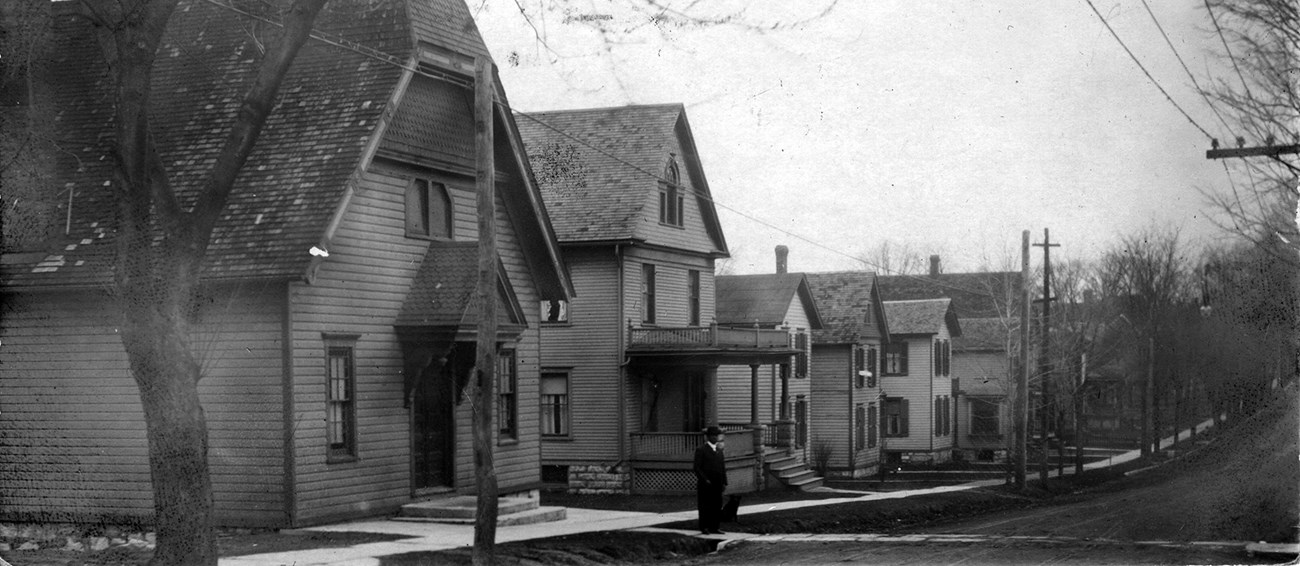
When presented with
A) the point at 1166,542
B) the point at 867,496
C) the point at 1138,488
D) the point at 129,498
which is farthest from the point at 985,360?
the point at 129,498

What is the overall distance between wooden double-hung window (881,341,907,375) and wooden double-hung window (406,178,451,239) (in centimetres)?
3973

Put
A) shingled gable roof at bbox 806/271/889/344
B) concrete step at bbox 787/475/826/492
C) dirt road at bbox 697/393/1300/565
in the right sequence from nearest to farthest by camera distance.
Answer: dirt road at bbox 697/393/1300/565
concrete step at bbox 787/475/826/492
shingled gable roof at bbox 806/271/889/344

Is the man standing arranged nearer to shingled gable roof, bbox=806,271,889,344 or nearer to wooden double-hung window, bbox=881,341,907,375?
shingled gable roof, bbox=806,271,889,344

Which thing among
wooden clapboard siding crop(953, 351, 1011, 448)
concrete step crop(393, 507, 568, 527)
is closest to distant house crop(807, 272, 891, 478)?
wooden clapboard siding crop(953, 351, 1011, 448)

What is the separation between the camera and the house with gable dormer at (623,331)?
37.5 metres

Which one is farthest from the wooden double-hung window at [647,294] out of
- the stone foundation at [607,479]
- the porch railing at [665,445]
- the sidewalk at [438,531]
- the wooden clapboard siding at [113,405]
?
the wooden clapboard siding at [113,405]

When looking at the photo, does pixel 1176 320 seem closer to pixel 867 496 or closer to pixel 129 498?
pixel 867 496

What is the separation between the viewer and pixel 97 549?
20156 millimetres

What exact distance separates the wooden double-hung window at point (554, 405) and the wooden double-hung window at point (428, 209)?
12.6m

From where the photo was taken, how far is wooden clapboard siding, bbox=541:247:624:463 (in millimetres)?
37562

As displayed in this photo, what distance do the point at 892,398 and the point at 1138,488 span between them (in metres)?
19.1

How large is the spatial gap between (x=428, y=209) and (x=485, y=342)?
8184mm

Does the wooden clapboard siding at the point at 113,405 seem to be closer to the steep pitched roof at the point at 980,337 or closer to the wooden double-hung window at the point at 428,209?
the wooden double-hung window at the point at 428,209

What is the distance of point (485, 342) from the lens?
17781mm
